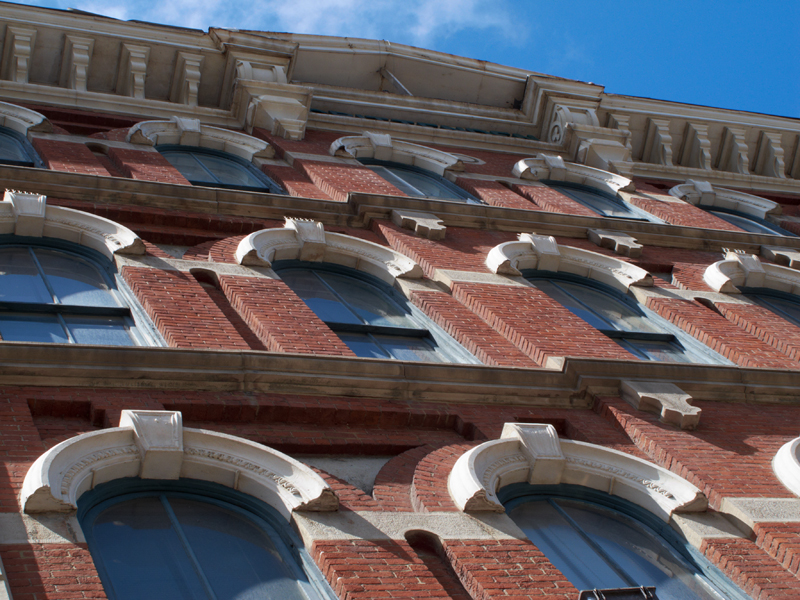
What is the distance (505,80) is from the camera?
83.0 feet

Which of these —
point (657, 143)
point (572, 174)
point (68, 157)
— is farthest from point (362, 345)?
point (657, 143)

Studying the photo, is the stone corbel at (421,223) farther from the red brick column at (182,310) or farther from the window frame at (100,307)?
the window frame at (100,307)

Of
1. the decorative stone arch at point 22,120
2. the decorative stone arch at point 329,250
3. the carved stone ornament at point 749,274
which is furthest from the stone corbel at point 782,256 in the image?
the decorative stone arch at point 22,120

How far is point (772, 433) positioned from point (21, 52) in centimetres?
1596

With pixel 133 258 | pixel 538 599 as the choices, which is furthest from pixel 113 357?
pixel 538 599

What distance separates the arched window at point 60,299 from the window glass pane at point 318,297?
8.11 ft

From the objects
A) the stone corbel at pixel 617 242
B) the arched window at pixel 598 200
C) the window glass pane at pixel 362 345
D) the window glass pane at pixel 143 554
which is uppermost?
the arched window at pixel 598 200

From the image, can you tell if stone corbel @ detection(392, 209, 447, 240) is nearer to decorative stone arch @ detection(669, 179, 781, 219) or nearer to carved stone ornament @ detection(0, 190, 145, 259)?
carved stone ornament @ detection(0, 190, 145, 259)

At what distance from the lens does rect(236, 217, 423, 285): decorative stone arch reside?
14.2 metres

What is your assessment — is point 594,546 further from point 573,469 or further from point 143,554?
point 143,554

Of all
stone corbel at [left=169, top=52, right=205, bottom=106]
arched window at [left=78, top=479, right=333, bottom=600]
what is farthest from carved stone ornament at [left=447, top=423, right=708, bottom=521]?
stone corbel at [left=169, top=52, right=205, bottom=106]

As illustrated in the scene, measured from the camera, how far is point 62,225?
13.2 m

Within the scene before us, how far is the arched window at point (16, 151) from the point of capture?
54.5 feet

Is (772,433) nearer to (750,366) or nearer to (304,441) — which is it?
(750,366)
